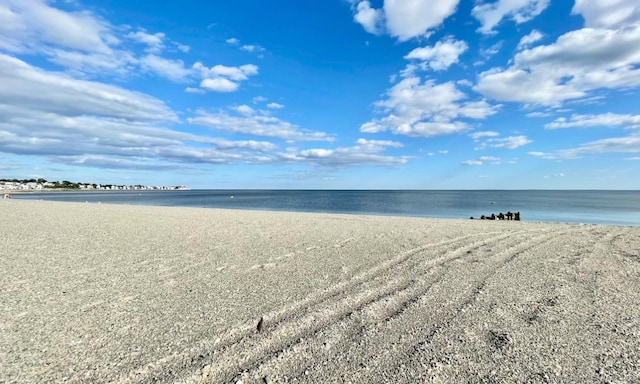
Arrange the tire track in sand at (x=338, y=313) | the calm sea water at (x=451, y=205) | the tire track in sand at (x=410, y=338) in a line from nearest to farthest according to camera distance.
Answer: the tire track in sand at (x=410, y=338) < the tire track in sand at (x=338, y=313) < the calm sea water at (x=451, y=205)

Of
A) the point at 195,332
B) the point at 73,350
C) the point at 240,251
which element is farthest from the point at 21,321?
the point at 240,251

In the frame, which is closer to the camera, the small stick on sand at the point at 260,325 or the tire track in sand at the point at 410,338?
the tire track in sand at the point at 410,338

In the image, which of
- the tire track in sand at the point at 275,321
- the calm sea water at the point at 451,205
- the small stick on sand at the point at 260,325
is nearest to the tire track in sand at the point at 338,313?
the tire track in sand at the point at 275,321

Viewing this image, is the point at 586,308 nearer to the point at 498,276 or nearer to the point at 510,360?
the point at 498,276

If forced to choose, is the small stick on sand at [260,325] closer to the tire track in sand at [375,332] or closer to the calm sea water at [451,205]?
the tire track in sand at [375,332]

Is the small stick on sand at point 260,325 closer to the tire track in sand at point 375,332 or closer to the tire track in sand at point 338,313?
the tire track in sand at point 338,313

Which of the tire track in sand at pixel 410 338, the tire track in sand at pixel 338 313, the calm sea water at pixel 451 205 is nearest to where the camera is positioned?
the tire track in sand at pixel 410 338

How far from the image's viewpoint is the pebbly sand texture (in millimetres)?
3084

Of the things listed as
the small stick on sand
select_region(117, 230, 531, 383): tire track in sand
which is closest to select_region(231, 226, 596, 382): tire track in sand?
select_region(117, 230, 531, 383): tire track in sand

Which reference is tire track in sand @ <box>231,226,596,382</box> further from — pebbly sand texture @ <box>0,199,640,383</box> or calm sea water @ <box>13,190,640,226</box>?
calm sea water @ <box>13,190,640,226</box>

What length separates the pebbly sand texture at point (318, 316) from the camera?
3.08 metres

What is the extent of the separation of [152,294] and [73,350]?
5.97 feet

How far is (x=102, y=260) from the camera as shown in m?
7.55

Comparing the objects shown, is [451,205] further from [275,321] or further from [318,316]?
[275,321]
